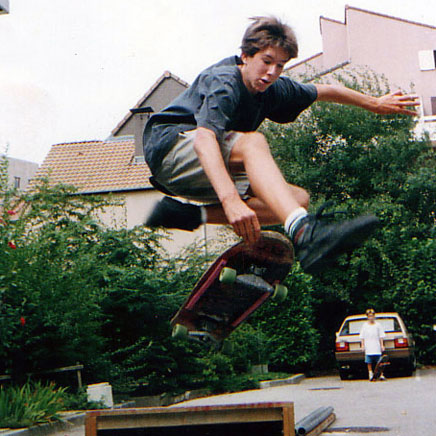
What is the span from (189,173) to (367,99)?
1.22 meters

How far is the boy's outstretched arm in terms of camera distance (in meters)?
3.62

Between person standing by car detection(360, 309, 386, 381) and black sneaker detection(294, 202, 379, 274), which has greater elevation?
black sneaker detection(294, 202, 379, 274)

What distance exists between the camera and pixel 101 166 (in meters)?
25.7

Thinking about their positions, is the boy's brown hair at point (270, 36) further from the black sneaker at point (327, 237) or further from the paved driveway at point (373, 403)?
the paved driveway at point (373, 403)

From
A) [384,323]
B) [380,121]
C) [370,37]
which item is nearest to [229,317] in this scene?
[384,323]

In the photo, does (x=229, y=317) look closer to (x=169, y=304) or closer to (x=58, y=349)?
(x=58, y=349)

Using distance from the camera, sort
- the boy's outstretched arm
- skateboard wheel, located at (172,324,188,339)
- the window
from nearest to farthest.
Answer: the boy's outstretched arm → skateboard wheel, located at (172,324,188,339) → the window

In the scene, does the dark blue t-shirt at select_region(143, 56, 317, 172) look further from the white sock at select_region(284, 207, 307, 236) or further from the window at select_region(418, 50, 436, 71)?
the window at select_region(418, 50, 436, 71)

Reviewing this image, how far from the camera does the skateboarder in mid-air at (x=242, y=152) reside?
107 inches

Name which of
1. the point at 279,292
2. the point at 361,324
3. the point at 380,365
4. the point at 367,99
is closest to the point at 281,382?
the point at 361,324

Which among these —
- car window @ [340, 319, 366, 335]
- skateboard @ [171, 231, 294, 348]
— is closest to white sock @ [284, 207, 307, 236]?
skateboard @ [171, 231, 294, 348]

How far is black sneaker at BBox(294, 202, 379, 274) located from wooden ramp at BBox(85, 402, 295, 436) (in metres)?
1.77

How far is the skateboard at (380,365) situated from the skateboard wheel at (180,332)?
12.0 m

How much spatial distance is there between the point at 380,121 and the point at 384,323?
23.4ft
